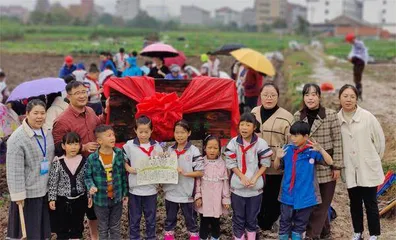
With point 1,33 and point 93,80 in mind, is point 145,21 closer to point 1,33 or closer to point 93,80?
point 1,33

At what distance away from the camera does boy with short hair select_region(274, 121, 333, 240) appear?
178 inches

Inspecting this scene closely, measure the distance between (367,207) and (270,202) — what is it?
1.01 metres

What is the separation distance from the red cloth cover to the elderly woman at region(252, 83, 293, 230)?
40cm

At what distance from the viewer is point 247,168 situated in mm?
4691

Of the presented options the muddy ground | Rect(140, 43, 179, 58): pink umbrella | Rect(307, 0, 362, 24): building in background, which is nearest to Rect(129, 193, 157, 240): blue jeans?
the muddy ground

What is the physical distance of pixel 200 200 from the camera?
4754 mm

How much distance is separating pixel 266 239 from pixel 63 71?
6906mm

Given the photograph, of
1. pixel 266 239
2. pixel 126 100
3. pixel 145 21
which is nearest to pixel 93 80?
pixel 126 100

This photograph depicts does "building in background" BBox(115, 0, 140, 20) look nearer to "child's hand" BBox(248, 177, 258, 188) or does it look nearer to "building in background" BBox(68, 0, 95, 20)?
"building in background" BBox(68, 0, 95, 20)

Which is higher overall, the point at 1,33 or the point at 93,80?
the point at 1,33

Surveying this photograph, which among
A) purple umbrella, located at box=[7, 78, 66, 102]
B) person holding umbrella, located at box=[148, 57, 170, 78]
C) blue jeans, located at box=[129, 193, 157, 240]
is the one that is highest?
person holding umbrella, located at box=[148, 57, 170, 78]

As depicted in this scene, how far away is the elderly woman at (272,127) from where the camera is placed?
15.9 ft

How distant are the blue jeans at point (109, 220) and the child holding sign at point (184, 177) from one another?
0.52 meters

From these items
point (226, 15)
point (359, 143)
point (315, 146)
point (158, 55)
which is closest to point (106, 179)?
point (315, 146)
